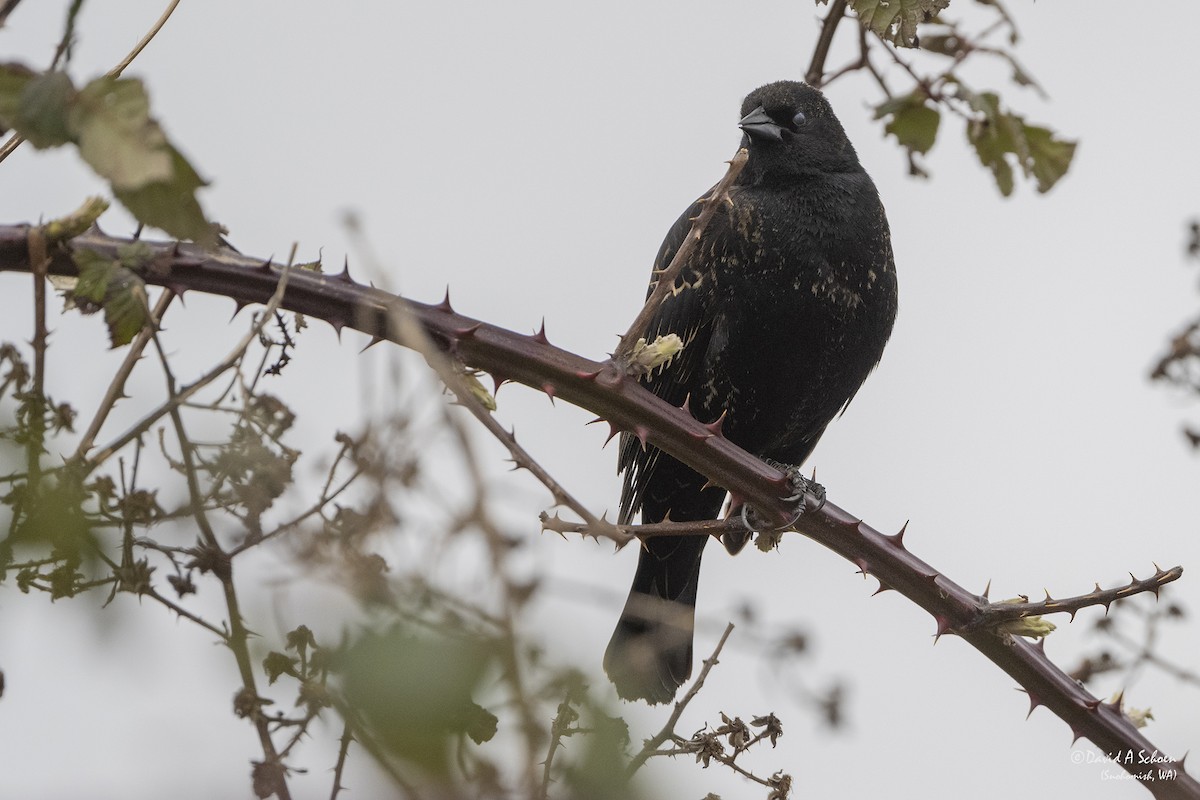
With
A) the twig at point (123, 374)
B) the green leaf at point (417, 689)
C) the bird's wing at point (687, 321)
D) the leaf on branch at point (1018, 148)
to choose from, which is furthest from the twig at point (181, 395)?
the bird's wing at point (687, 321)

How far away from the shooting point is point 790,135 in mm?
3656

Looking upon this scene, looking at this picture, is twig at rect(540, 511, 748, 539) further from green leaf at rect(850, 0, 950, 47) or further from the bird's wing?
the bird's wing

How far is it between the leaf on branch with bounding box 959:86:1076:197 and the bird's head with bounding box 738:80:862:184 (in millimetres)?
1466

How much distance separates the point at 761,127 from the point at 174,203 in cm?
253

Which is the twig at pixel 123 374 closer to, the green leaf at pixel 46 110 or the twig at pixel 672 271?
the green leaf at pixel 46 110

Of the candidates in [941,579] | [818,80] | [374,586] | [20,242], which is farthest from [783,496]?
[374,586]

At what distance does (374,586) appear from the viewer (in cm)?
84

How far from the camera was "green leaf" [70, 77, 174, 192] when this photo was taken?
118 cm

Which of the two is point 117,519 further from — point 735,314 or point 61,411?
point 735,314

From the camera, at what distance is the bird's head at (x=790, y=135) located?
3564mm

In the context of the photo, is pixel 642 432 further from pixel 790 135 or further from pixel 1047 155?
pixel 790 135

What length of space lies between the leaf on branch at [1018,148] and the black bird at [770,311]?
1155 mm

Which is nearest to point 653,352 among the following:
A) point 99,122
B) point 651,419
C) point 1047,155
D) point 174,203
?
point 651,419

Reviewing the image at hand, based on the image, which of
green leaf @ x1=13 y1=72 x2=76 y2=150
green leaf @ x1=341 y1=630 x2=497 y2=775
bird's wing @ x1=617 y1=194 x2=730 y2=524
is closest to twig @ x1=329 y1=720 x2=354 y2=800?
green leaf @ x1=341 y1=630 x2=497 y2=775
